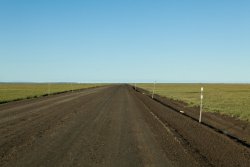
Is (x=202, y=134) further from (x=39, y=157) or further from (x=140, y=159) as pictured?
(x=39, y=157)

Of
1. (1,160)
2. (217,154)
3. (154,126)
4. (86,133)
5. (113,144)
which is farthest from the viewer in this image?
(154,126)

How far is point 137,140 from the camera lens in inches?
433

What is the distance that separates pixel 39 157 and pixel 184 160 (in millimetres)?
3113

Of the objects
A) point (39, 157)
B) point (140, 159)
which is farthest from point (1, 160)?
point (140, 159)

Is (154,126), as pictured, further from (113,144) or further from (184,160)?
(184,160)

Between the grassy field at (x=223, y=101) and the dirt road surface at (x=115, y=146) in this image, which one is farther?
the grassy field at (x=223, y=101)

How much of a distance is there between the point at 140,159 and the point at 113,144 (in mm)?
2183

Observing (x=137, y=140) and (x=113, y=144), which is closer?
(x=113, y=144)

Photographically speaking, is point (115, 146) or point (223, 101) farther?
point (223, 101)

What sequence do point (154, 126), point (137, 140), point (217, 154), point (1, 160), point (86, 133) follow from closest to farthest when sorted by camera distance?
point (1, 160)
point (217, 154)
point (137, 140)
point (86, 133)
point (154, 126)

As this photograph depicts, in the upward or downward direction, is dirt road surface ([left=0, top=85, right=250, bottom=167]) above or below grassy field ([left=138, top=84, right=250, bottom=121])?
below

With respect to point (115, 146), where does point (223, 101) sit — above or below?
above

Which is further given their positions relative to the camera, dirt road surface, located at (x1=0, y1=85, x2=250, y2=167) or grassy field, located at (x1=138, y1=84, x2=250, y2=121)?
grassy field, located at (x1=138, y1=84, x2=250, y2=121)

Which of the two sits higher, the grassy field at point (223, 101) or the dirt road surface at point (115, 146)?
the grassy field at point (223, 101)
